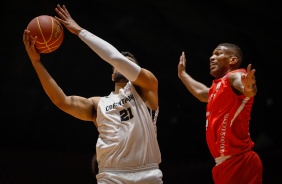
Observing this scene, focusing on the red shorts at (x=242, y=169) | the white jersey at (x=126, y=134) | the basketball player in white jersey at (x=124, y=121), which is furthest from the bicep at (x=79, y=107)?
the red shorts at (x=242, y=169)

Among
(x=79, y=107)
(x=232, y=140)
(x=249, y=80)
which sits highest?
(x=249, y=80)

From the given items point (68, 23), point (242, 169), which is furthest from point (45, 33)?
point (242, 169)

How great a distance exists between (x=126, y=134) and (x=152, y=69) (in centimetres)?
588

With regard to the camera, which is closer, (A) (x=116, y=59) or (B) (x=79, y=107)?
(A) (x=116, y=59)

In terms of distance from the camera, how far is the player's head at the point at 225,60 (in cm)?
433

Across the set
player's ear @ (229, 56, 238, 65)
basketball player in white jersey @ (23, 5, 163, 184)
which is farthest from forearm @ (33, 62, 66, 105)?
player's ear @ (229, 56, 238, 65)

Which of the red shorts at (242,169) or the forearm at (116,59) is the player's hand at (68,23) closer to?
the forearm at (116,59)

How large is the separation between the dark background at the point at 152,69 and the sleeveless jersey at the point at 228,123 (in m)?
3.75

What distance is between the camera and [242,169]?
3.89 meters

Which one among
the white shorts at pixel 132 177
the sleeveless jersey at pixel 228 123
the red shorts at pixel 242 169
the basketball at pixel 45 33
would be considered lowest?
the red shorts at pixel 242 169

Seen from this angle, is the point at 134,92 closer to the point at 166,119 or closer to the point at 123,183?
the point at 123,183

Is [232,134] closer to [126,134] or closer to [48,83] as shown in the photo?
[126,134]

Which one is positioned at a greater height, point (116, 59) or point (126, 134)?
point (116, 59)

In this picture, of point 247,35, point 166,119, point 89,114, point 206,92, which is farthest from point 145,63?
point 89,114
